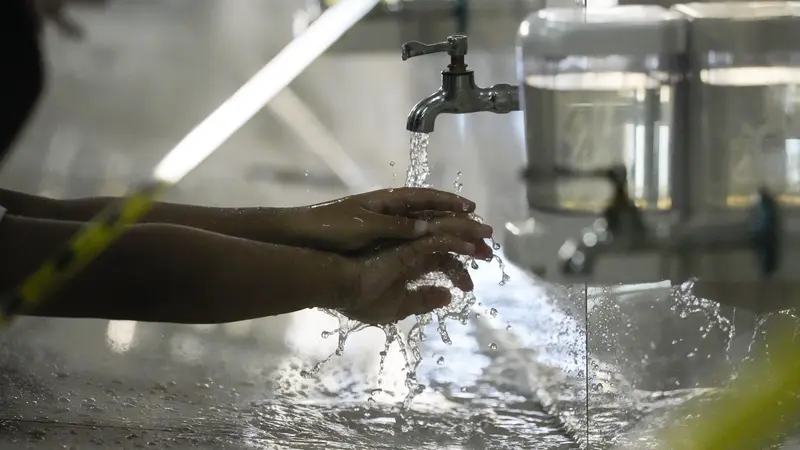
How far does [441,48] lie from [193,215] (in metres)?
0.32

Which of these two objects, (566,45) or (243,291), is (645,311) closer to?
(566,45)

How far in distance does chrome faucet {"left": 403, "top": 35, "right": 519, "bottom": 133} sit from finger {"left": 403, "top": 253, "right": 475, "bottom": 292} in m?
0.15

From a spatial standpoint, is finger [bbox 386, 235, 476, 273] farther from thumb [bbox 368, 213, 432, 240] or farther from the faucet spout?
the faucet spout

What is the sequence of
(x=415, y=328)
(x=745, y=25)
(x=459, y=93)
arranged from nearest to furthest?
(x=745, y=25) → (x=459, y=93) → (x=415, y=328)

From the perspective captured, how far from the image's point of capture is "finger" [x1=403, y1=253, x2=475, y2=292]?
83 cm

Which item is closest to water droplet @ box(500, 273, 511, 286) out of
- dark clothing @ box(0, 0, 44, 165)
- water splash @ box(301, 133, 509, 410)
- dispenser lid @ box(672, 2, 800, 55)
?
water splash @ box(301, 133, 509, 410)

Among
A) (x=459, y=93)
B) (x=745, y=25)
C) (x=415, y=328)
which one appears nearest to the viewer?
(x=745, y=25)

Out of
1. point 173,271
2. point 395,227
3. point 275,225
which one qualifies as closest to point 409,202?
point 395,227

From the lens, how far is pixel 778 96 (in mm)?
732

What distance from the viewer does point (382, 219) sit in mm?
816

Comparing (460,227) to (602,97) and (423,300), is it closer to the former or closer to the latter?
(423,300)

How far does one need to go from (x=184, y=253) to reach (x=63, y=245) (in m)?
0.11

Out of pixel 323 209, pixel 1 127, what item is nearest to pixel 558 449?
pixel 323 209

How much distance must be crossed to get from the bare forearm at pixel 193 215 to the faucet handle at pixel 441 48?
21 cm
